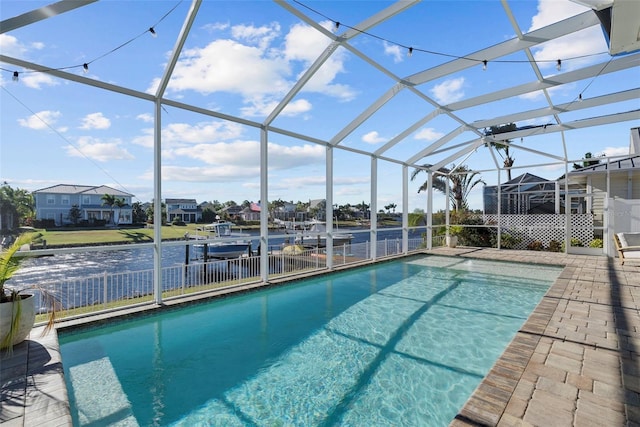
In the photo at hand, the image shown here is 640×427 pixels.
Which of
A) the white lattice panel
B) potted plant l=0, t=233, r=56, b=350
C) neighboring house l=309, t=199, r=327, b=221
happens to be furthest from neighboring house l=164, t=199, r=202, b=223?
the white lattice panel

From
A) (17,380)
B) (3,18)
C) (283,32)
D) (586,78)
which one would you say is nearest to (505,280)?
(586,78)

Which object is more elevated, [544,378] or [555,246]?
[555,246]

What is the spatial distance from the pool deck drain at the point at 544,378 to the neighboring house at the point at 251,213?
941 cm

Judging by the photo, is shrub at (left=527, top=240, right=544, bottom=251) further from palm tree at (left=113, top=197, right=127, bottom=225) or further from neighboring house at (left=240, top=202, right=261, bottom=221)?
palm tree at (left=113, top=197, right=127, bottom=225)

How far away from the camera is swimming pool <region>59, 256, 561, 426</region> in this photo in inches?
114

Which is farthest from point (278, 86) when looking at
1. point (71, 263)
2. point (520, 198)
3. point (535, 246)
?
point (520, 198)

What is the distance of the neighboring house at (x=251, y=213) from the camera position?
1303 cm

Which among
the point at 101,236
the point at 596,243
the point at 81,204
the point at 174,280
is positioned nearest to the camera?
the point at 101,236

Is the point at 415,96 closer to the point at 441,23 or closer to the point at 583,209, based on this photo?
the point at 441,23

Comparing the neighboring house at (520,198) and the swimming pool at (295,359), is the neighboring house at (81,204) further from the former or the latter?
the neighboring house at (520,198)

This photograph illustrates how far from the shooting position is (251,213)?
46.0 ft

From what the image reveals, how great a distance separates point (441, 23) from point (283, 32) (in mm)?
2774

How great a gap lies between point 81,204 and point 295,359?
4.13 meters

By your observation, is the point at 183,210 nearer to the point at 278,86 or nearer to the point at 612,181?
the point at 278,86
